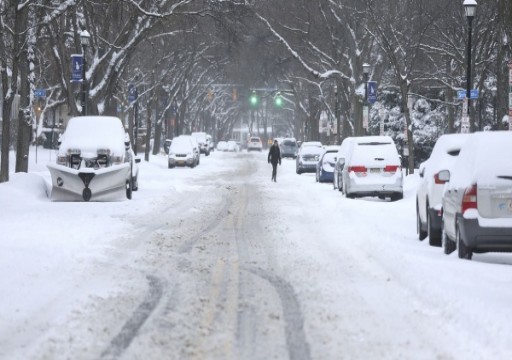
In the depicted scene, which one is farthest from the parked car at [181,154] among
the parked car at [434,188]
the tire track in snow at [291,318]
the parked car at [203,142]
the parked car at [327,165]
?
the tire track in snow at [291,318]

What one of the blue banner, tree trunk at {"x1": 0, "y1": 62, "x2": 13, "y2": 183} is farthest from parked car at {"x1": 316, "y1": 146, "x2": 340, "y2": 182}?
the blue banner

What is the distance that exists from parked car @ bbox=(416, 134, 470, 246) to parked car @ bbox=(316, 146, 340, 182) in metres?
21.5

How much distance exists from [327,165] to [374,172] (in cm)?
1087

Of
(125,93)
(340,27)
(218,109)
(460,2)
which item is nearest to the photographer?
(460,2)

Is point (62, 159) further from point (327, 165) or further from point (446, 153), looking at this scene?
point (327, 165)

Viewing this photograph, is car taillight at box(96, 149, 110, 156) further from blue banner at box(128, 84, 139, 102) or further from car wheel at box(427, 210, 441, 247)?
blue banner at box(128, 84, 139, 102)

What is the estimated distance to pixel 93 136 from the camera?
27750 mm

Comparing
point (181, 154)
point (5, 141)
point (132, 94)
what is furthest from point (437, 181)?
point (132, 94)

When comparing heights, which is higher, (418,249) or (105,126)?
(105,126)

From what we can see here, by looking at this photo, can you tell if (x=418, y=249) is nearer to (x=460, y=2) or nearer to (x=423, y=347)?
(x=423, y=347)

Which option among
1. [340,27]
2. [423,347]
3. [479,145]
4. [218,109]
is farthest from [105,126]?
[218,109]

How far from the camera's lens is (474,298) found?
10570 mm

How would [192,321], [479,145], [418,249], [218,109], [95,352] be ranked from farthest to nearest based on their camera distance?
[218,109] → [418,249] → [479,145] → [192,321] → [95,352]

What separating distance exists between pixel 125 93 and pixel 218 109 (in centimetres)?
7837
